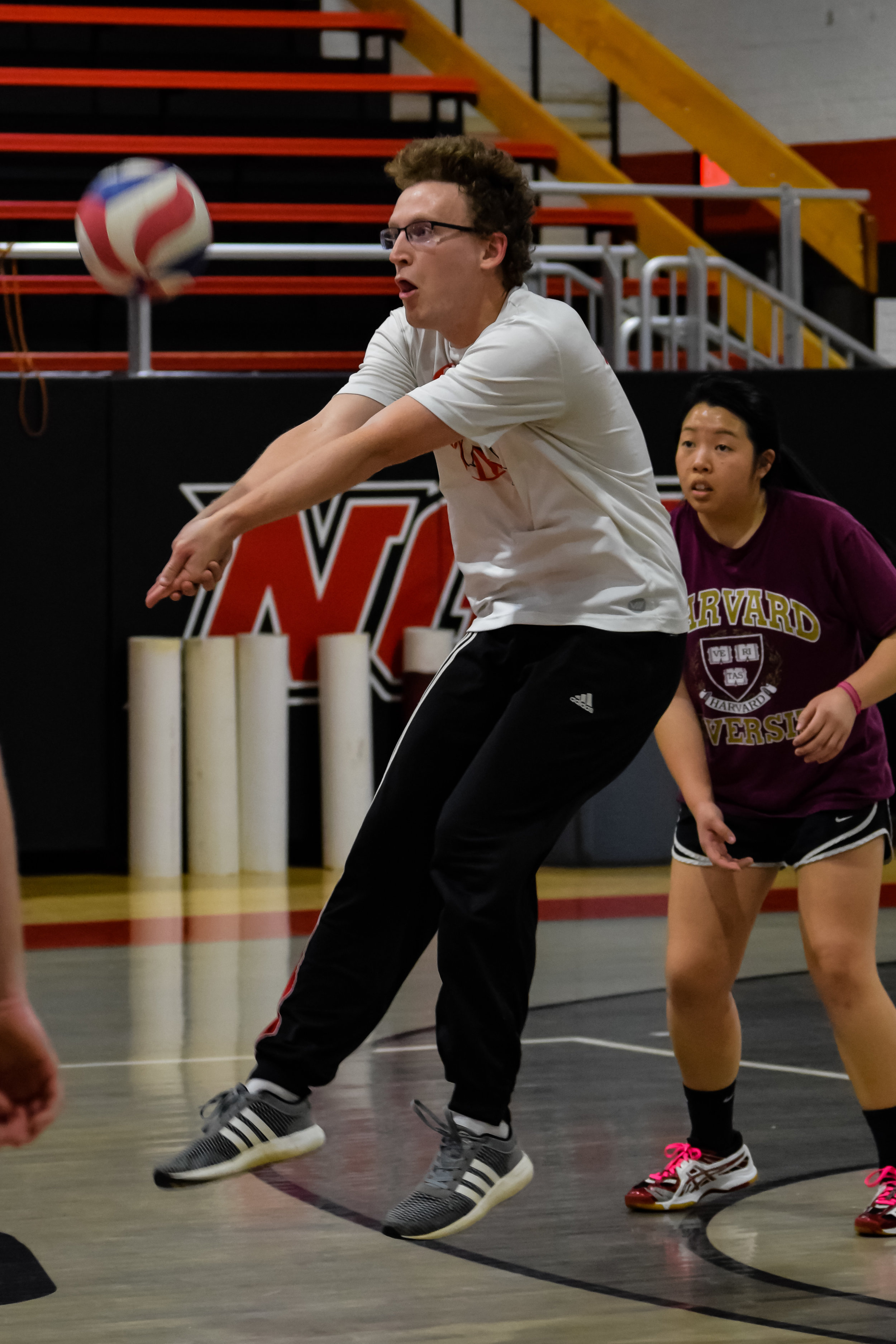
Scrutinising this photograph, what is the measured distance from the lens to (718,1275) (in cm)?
360

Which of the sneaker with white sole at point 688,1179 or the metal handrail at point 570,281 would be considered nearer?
the sneaker with white sole at point 688,1179

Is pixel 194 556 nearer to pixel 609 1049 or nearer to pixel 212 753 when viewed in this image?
pixel 609 1049

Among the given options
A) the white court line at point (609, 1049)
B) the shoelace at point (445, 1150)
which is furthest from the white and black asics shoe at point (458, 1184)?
the white court line at point (609, 1049)

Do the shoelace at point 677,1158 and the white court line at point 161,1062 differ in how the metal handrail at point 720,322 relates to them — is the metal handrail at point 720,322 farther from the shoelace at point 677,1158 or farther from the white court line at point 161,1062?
the shoelace at point 677,1158

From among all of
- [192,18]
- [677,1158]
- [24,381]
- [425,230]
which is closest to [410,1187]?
[677,1158]

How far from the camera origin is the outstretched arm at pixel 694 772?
390cm

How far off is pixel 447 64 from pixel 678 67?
1.60m

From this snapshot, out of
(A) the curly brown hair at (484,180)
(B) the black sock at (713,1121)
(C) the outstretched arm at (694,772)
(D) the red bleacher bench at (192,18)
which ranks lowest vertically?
(B) the black sock at (713,1121)

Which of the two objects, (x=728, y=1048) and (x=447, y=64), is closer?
(x=728, y=1048)

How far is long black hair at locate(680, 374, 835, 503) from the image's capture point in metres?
4.09

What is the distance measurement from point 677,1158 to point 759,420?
1.57m

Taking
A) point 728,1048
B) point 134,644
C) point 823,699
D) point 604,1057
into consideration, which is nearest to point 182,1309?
point 728,1048

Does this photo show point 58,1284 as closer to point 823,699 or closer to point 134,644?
point 823,699

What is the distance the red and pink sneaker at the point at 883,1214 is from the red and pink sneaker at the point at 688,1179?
0.33 meters
